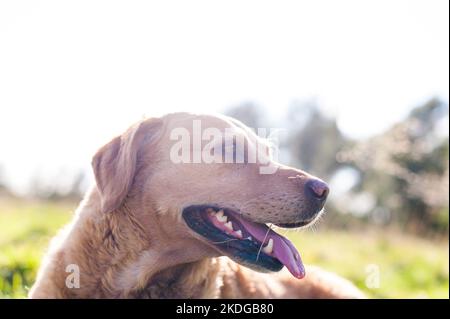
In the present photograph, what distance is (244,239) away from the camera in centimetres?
365

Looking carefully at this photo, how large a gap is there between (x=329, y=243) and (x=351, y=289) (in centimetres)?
595

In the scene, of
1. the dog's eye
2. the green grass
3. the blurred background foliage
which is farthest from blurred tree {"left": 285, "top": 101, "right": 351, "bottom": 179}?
the dog's eye

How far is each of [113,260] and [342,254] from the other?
6.67 metres

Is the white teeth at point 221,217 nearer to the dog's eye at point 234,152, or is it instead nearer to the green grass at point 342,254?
the dog's eye at point 234,152

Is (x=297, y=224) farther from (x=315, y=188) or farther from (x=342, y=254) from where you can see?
(x=342, y=254)

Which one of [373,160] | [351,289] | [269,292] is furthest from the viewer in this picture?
[373,160]

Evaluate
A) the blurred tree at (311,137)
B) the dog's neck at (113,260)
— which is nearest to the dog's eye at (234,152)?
the dog's neck at (113,260)

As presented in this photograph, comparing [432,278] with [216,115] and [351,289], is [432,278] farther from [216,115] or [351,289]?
[216,115]

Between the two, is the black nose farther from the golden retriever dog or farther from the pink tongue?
the pink tongue

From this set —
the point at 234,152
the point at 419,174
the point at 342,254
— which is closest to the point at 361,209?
the point at 419,174

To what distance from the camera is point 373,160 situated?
7.74 meters

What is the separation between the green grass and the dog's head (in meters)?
1.96
